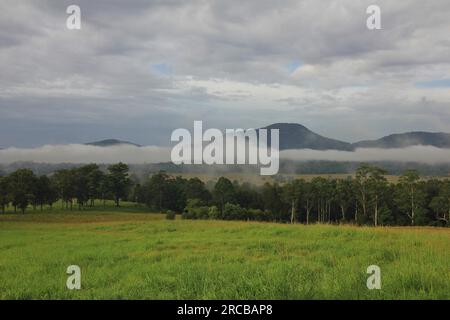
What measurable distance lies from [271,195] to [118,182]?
4067 centimetres

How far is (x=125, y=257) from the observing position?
59.3 ft

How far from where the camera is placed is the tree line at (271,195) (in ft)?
309

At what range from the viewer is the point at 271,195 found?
354 ft

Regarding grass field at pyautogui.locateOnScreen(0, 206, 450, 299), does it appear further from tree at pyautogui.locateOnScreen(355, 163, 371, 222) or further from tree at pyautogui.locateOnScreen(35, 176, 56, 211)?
tree at pyautogui.locateOnScreen(35, 176, 56, 211)

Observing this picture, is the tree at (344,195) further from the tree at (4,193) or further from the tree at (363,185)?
the tree at (4,193)

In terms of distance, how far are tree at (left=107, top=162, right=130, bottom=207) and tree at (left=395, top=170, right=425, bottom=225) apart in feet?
223

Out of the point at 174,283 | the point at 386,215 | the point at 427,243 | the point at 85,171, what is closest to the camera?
the point at 174,283

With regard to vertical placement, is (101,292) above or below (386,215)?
above

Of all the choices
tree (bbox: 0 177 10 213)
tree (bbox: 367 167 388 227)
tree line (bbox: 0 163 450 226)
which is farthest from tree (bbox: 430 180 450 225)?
tree (bbox: 0 177 10 213)

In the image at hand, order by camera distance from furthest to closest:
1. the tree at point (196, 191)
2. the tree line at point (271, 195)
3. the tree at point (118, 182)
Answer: the tree at point (118, 182), the tree at point (196, 191), the tree line at point (271, 195)

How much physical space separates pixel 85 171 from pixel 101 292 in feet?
360

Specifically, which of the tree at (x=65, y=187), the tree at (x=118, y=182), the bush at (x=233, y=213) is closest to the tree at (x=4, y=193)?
the tree at (x=65, y=187)
